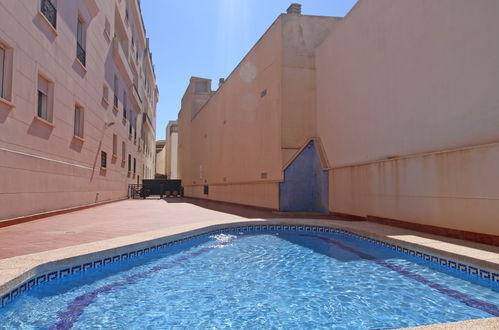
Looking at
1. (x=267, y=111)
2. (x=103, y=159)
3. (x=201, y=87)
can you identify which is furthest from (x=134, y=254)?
(x=201, y=87)

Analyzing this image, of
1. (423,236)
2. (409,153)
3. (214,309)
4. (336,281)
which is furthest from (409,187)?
(214,309)

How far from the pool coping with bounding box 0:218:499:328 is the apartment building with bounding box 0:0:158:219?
331 centimetres

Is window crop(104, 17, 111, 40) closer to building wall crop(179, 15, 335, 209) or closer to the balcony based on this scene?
the balcony

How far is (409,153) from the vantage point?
24.0 feet

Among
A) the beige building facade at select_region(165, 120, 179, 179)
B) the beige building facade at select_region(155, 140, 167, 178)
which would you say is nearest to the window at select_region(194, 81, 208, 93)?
the beige building facade at select_region(165, 120, 179, 179)

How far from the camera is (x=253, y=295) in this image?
3.85m

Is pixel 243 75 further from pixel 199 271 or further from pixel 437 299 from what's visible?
pixel 437 299

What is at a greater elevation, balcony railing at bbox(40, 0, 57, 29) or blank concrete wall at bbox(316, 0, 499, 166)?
balcony railing at bbox(40, 0, 57, 29)

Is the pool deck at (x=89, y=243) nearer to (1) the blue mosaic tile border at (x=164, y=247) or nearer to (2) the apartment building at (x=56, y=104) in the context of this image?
(1) the blue mosaic tile border at (x=164, y=247)

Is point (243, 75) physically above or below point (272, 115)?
above

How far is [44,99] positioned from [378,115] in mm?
9011

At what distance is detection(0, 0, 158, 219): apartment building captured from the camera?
679 centimetres

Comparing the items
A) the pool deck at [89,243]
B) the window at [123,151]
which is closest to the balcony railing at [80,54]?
the pool deck at [89,243]

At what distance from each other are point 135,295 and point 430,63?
697cm
